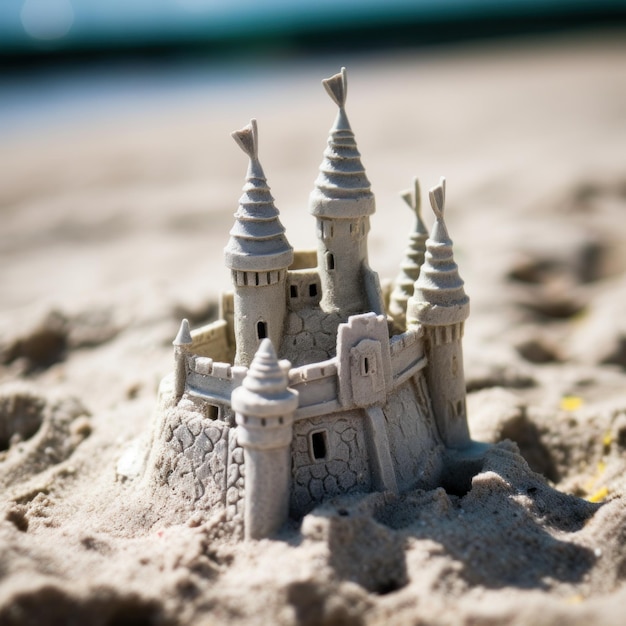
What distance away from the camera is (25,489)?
11.3 meters

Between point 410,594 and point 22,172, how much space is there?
108 feet

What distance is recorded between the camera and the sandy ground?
8156mm

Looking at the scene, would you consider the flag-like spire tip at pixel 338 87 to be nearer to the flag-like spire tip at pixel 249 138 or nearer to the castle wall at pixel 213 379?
the flag-like spire tip at pixel 249 138

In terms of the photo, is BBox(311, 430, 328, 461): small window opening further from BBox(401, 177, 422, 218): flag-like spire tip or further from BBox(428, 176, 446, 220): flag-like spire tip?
BBox(401, 177, 422, 218): flag-like spire tip

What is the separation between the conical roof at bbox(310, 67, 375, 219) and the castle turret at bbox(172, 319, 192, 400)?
7.23ft

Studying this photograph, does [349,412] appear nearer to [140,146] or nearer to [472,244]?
[472,244]

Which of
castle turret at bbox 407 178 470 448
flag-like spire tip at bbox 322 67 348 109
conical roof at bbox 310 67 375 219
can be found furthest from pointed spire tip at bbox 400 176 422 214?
flag-like spire tip at bbox 322 67 348 109

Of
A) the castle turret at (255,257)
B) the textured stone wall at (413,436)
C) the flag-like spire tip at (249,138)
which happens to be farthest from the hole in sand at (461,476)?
the flag-like spire tip at (249,138)

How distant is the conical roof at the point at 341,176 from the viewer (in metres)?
9.88

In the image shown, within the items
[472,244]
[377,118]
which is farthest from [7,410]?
[377,118]

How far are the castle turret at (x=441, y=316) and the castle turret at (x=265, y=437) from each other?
2422mm

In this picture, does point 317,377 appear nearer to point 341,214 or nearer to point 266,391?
point 266,391

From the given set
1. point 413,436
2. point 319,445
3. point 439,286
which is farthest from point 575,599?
point 439,286

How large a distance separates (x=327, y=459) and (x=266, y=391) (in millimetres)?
1314
